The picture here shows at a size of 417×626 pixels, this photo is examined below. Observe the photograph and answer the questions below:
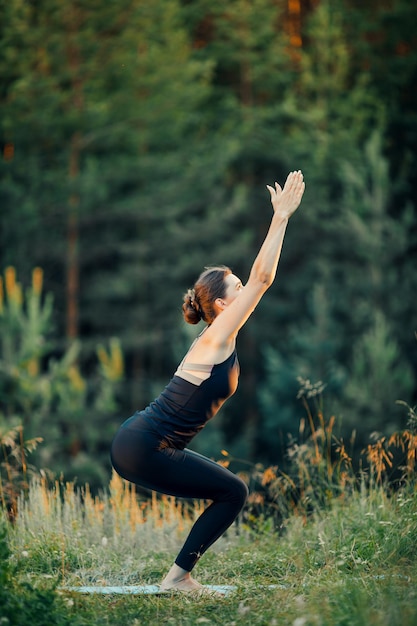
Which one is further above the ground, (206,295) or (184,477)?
(206,295)

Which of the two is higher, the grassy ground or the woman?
the woman

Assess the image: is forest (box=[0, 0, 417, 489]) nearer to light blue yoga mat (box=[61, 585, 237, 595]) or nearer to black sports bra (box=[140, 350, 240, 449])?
light blue yoga mat (box=[61, 585, 237, 595])

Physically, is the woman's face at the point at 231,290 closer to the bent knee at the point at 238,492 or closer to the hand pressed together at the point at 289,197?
the hand pressed together at the point at 289,197

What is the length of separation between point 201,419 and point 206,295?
64 cm

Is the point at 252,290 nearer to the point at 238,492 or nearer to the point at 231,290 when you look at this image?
the point at 231,290

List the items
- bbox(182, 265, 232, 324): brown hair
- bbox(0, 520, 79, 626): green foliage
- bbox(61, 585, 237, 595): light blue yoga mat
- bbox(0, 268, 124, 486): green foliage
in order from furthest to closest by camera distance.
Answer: bbox(0, 268, 124, 486): green foliage < bbox(182, 265, 232, 324): brown hair < bbox(61, 585, 237, 595): light blue yoga mat < bbox(0, 520, 79, 626): green foliage

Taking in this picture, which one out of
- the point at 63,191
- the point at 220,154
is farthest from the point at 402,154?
the point at 63,191

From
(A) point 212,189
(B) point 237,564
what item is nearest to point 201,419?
(B) point 237,564

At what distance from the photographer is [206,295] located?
167 inches

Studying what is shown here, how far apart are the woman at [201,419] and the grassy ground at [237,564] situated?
0.37 meters

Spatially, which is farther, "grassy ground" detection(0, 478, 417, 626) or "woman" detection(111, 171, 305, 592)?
"woman" detection(111, 171, 305, 592)

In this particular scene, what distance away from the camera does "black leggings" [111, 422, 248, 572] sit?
4055mm

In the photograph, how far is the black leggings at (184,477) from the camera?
405 cm

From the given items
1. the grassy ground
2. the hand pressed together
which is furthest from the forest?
the hand pressed together
